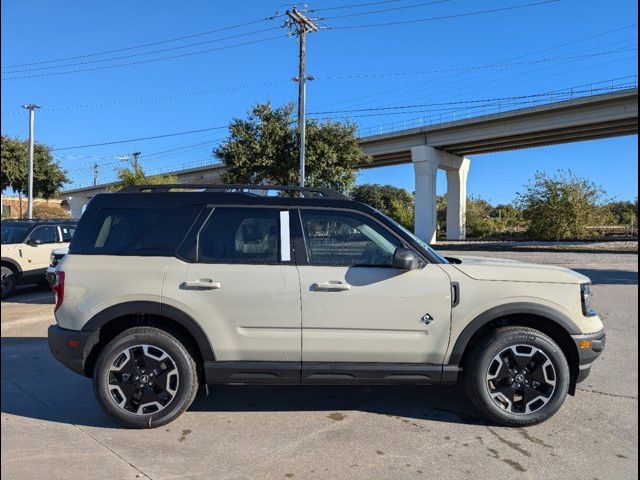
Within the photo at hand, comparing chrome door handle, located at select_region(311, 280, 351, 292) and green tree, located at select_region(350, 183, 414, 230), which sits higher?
green tree, located at select_region(350, 183, 414, 230)

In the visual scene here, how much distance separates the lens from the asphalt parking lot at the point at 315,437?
3.35 m

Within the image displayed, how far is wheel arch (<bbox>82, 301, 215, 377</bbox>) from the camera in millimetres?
3955

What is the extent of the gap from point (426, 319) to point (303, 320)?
97 centimetres

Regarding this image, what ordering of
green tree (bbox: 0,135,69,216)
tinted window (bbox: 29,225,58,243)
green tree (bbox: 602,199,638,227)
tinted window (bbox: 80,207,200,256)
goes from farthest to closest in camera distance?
green tree (bbox: 602,199,638,227) < green tree (bbox: 0,135,69,216) < tinted window (bbox: 29,225,58,243) < tinted window (bbox: 80,207,200,256)

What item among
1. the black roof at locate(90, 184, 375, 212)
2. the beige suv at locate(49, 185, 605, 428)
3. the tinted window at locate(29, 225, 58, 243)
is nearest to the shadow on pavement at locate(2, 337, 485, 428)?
the beige suv at locate(49, 185, 605, 428)

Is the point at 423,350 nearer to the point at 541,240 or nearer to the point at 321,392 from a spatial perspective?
the point at 321,392

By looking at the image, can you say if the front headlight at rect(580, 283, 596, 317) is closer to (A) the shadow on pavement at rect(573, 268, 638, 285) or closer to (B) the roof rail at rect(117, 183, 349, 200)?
(B) the roof rail at rect(117, 183, 349, 200)

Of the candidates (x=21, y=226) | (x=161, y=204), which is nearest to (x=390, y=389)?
(x=161, y=204)

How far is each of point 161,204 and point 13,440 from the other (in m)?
2.06

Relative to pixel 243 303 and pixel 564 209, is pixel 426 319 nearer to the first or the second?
pixel 243 303

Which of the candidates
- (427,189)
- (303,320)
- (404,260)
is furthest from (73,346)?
(427,189)

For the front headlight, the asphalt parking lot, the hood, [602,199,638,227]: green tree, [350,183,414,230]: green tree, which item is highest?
[350,183,414,230]: green tree

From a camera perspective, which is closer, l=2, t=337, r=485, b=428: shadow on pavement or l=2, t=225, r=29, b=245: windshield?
l=2, t=337, r=485, b=428: shadow on pavement

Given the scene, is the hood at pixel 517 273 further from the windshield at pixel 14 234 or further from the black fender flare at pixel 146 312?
the windshield at pixel 14 234
